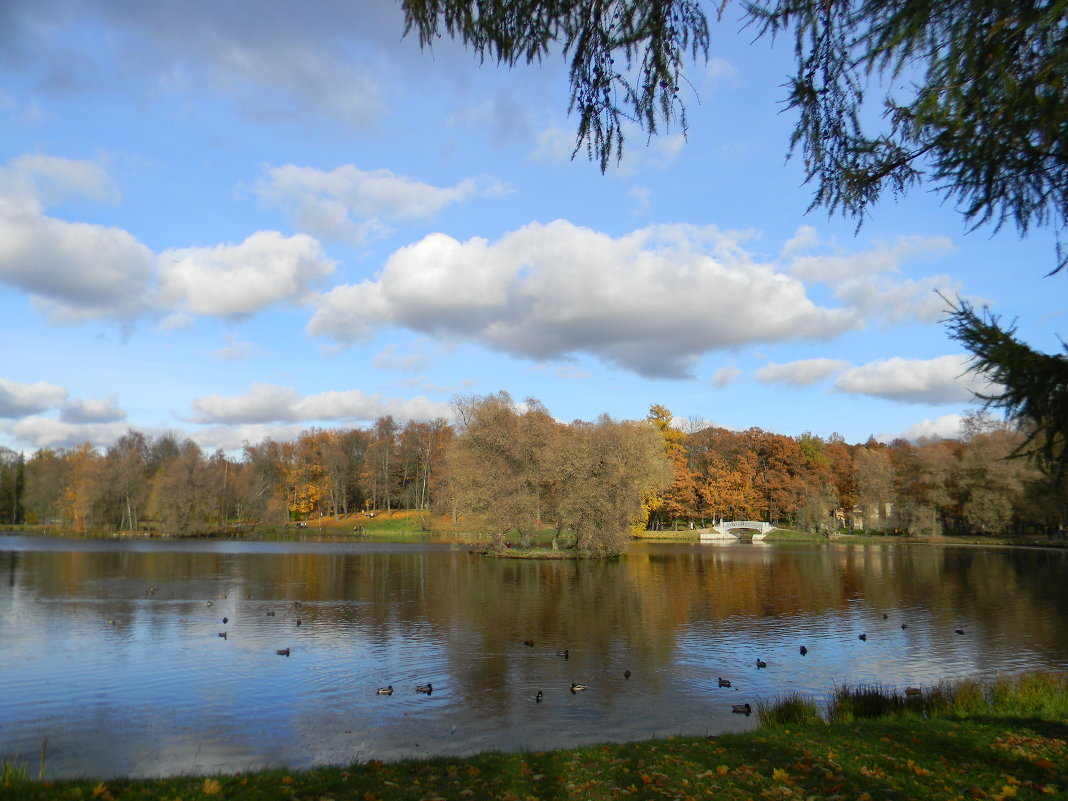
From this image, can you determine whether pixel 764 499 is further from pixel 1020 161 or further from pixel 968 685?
pixel 1020 161

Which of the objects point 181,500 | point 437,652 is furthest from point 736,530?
point 437,652

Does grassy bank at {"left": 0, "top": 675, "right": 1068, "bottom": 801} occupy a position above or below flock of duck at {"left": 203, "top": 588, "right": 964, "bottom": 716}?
above

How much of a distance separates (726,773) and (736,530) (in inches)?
3009

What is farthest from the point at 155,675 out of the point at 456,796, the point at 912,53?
the point at 912,53

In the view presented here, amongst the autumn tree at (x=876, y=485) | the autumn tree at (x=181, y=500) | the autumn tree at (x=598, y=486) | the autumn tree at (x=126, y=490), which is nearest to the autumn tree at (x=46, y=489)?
the autumn tree at (x=126, y=490)

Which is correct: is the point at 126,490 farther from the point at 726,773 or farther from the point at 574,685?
the point at 726,773

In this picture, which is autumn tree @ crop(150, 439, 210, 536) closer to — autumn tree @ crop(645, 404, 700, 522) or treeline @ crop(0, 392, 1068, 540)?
treeline @ crop(0, 392, 1068, 540)

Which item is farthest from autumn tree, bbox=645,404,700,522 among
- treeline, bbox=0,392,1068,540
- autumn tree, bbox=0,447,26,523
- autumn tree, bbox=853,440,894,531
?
autumn tree, bbox=0,447,26,523

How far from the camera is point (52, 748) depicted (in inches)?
426

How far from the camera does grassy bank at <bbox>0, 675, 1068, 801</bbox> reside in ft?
23.1

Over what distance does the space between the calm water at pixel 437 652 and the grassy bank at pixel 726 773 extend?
221 centimetres

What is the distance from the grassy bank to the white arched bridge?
69.1 metres

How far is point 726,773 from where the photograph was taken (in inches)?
305

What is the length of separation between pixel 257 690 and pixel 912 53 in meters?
15.1
